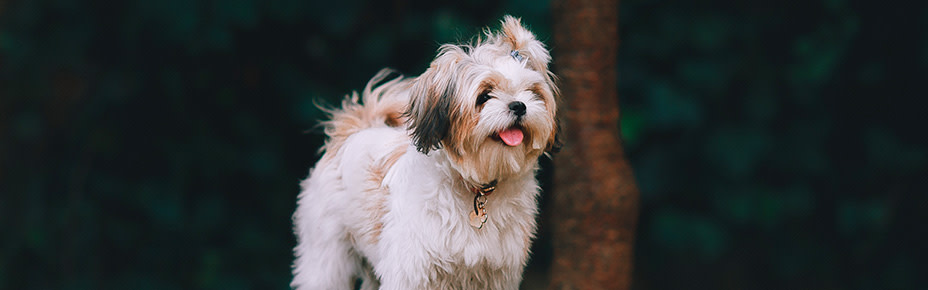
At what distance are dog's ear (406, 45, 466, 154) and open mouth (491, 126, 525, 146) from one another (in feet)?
0.66

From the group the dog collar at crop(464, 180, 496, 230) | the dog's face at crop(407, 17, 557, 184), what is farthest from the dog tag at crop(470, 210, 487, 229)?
the dog's face at crop(407, 17, 557, 184)

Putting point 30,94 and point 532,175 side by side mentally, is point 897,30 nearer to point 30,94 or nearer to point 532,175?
point 532,175

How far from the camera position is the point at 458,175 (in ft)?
12.4

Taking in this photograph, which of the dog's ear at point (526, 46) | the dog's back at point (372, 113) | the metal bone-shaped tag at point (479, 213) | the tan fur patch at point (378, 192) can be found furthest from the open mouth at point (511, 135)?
the dog's back at point (372, 113)

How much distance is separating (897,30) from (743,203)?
1.79 meters

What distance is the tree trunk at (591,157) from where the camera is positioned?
19.5ft

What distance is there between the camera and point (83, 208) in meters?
8.59

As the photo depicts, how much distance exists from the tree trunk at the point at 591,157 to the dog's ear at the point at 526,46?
2.21 meters

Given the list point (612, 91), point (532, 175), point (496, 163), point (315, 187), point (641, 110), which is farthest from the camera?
point (641, 110)

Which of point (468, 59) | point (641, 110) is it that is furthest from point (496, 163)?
point (641, 110)

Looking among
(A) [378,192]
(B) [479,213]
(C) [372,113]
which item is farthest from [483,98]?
(C) [372,113]

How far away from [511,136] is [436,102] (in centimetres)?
31

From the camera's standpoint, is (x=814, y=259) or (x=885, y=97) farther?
(x=814, y=259)

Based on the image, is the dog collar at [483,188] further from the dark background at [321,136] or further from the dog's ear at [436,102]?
the dark background at [321,136]
